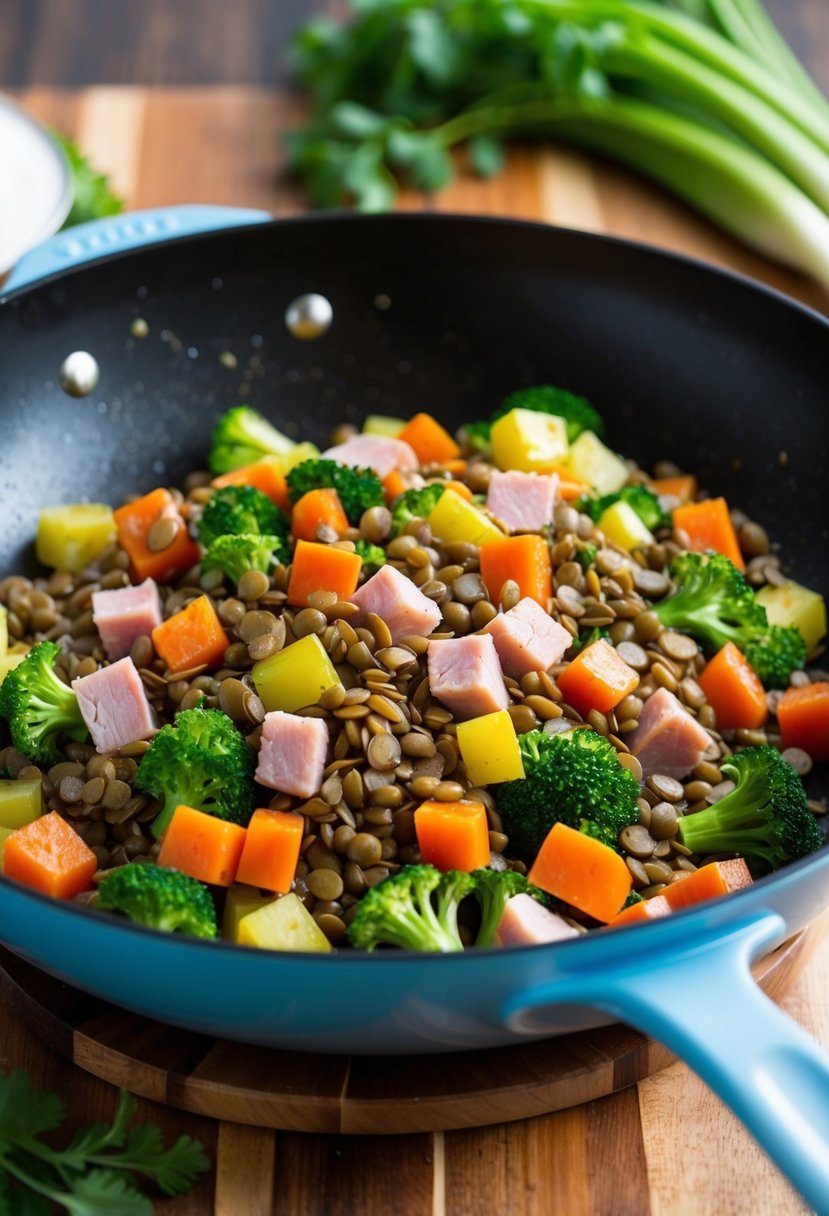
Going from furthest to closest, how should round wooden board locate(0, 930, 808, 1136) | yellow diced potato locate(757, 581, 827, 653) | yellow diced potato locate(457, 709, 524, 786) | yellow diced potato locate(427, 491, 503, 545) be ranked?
yellow diced potato locate(757, 581, 827, 653) < yellow diced potato locate(427, 491, 503, 545) < yellow diced potato locate(457, 709, 524, 786) < round wooden board locate(0, 930, 808, 1136)

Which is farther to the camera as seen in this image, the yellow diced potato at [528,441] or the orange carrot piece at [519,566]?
the yellow diced potato at [528,441]

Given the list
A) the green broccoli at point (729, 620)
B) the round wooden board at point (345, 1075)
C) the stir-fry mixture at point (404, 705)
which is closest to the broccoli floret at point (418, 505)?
the stir-fry mixture at point (404, 705)

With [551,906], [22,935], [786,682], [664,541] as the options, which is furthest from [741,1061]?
[664,541]

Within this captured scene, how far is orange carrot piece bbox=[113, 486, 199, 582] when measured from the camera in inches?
97.0

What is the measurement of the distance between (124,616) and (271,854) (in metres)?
0.59

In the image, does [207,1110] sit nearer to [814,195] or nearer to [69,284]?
[69,284]

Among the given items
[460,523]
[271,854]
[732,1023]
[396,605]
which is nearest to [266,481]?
[460,523]

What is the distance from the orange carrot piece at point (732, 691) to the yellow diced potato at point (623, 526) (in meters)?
0.29

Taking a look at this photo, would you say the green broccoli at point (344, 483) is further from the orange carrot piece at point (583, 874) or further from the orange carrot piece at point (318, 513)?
the orange carrot piece at point (583, 874)

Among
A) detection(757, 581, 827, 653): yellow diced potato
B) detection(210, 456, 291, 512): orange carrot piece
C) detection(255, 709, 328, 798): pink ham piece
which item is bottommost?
detection(210, 456, 291, 512): orange carrot piece

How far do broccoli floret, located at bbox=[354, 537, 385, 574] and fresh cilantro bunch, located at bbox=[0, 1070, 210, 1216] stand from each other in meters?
0.91

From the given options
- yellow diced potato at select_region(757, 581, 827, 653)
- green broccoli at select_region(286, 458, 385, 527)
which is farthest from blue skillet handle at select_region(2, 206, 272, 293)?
yellow diced potato at select_region(757, 581, 827, 653)

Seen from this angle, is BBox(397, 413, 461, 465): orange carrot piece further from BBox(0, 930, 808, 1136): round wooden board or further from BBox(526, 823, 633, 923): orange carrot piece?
BBox(0, 930, 808, 1136): round wooden board

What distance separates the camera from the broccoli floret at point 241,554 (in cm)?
227
